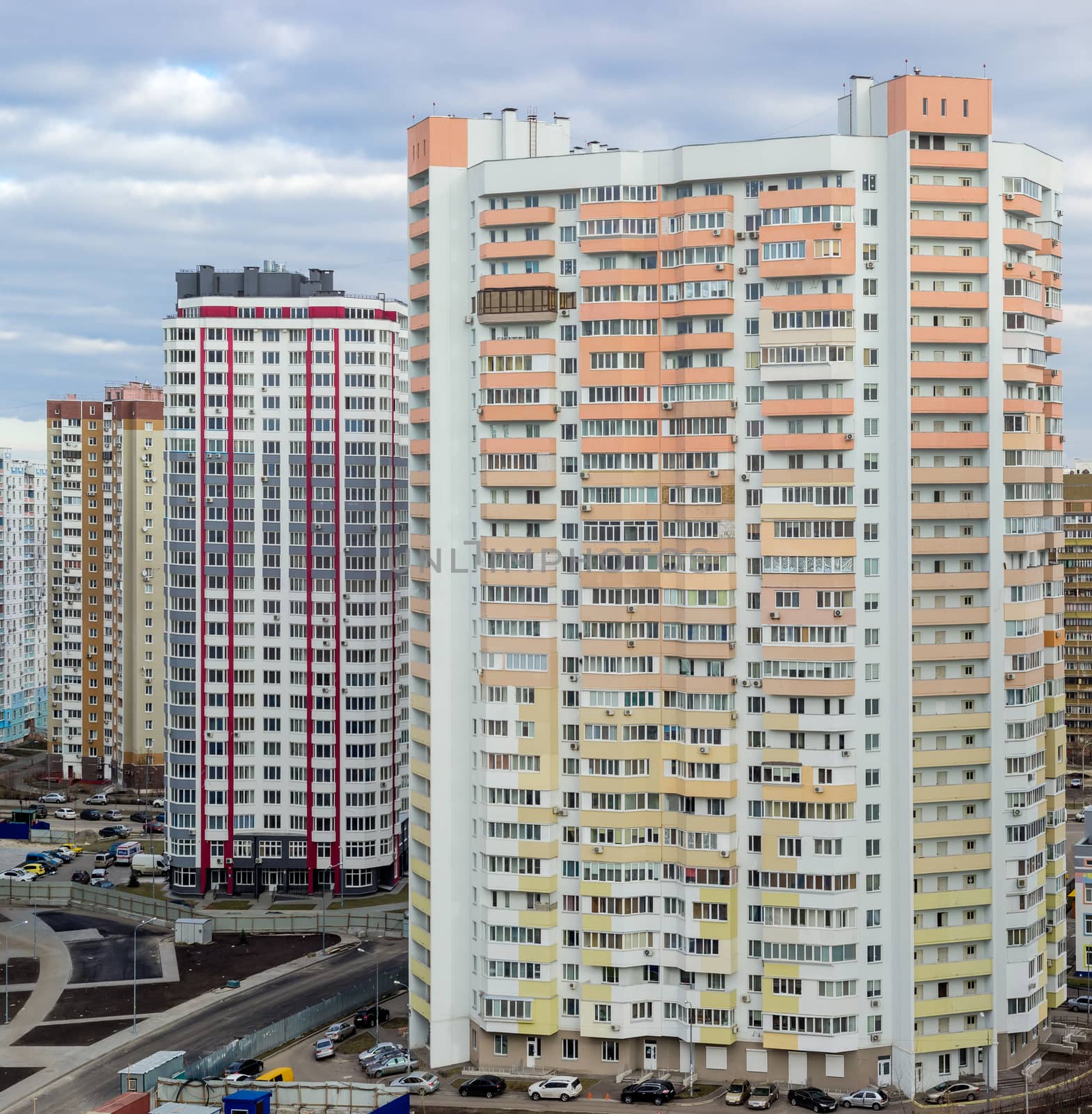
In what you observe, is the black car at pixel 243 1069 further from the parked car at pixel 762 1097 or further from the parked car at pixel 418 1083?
the parked car at pixel 762 1097

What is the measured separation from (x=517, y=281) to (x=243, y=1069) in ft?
180

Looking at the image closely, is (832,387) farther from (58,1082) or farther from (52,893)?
(52,893)

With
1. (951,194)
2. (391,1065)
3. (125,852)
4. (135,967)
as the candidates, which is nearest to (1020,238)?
(951,194)

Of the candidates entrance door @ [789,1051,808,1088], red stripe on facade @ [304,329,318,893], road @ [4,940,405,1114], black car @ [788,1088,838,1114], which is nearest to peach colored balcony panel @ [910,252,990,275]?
entrance door @ [789,1051,808,1088]

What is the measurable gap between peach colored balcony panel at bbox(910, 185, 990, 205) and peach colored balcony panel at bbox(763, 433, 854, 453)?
50.3 ft

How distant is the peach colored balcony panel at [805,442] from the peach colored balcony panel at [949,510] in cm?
579

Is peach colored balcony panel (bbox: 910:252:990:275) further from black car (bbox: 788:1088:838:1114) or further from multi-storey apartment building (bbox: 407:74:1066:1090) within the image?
black car (bbox: 788:1088:838:1114)

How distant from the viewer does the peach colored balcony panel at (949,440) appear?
321ft

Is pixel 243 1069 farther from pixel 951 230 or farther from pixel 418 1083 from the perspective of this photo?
pixel 951 230

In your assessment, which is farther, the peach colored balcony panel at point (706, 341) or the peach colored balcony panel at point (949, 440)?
the peach colored balcony panel at point (706, 341)

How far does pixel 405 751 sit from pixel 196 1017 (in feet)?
133

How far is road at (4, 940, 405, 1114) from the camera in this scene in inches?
4018

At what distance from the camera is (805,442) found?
320 ft

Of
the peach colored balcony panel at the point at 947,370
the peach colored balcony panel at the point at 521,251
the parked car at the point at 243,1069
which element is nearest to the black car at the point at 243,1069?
the parked car at the point at 243,1069
